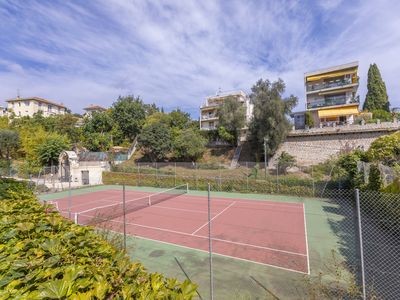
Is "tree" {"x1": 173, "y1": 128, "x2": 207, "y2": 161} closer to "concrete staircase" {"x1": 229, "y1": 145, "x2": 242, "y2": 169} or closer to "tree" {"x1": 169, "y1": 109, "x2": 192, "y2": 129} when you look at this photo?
"concrete staircase" {"x1": 229, "y1": 145, "x2": 242, "y2": 169}

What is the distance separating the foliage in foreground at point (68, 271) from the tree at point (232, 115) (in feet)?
102

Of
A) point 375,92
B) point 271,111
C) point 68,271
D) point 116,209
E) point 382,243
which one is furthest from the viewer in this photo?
point 375,92

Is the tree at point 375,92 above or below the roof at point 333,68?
below

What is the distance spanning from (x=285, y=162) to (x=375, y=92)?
30374 millimetres

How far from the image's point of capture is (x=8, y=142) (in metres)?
39.5

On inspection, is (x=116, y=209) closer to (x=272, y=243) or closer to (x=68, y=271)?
(x=272, y=243)

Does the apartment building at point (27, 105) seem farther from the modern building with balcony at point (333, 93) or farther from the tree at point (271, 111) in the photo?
the modern building with balcony at point (333, 93)

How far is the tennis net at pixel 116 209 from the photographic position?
12.5 meters

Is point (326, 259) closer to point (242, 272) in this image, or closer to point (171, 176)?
point (242, 272)

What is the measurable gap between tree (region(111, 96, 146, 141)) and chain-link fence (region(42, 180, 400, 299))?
28321 millimetres

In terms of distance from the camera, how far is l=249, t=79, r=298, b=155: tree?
28219 mm

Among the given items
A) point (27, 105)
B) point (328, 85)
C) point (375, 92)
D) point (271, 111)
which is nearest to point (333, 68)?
point (328, 85)

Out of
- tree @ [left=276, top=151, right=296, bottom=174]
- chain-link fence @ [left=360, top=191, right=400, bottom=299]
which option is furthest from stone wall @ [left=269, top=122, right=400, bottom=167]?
chain-link fence @ [left=360, top=191, right=400, bottom=299]

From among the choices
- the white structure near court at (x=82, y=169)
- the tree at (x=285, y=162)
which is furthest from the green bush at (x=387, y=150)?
the white structure near court at (x=82, y=169)
